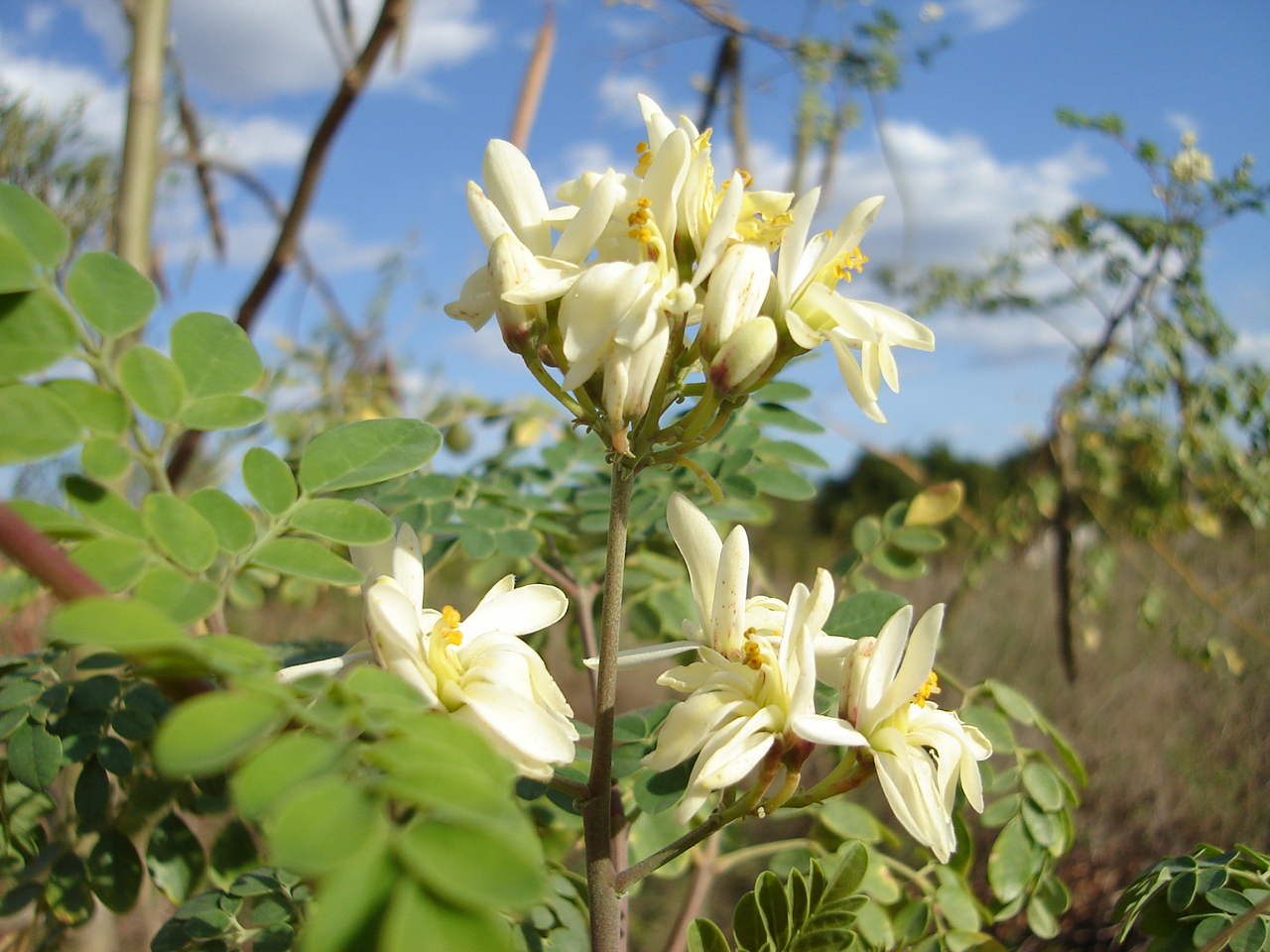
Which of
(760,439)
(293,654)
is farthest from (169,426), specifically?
(760,439)

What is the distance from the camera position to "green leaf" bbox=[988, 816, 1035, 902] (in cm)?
98

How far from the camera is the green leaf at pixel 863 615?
0.87 meters

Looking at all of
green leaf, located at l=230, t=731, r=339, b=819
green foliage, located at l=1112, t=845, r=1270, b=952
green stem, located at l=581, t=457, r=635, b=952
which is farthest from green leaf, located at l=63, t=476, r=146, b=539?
green foliage, located at l=1112, t=845, r=1270, b=952

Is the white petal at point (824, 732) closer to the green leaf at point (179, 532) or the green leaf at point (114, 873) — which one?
the green leaf at point (179, 532)

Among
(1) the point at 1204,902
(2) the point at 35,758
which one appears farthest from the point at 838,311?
(2) the point at 35,758

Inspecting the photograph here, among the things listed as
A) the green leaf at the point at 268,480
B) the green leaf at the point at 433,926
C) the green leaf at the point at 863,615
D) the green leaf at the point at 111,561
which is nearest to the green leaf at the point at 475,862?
the green leaf at the point at 433,926

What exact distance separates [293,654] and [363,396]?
1.89m

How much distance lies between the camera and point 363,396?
2.75 metres

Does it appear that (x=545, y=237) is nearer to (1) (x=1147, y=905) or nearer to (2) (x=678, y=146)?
(2) (x=678, y=146)

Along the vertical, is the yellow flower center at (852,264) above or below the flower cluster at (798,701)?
above

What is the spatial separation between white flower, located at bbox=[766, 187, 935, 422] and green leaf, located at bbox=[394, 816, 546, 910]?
1.52 ft

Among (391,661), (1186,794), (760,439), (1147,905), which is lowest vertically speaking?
(1186,794)

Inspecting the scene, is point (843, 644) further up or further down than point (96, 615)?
further down

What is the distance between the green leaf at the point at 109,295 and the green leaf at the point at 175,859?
1.97 feet
